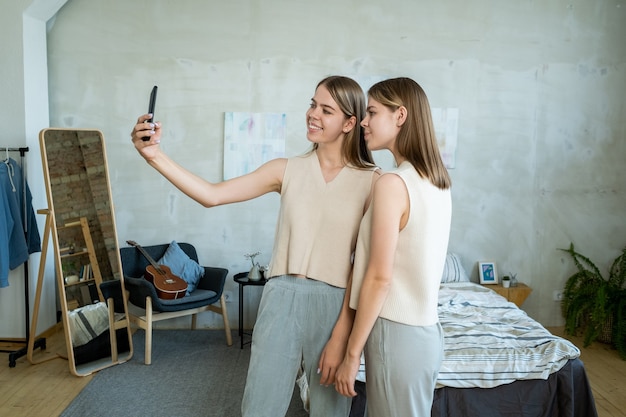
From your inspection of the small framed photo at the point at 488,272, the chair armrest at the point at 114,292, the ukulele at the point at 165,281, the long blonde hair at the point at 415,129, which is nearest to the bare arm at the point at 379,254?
the long blonde hair at the point at 415,129

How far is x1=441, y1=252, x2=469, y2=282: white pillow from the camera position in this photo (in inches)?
183

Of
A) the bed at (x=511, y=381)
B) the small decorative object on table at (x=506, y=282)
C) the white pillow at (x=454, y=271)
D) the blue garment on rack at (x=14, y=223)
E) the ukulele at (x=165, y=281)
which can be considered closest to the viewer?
the bed at (x=511, y=381)

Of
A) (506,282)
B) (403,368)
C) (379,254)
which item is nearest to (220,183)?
(379,254)

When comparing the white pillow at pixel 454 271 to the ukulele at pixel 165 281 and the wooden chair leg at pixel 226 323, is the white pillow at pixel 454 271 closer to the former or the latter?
the wooden chair leg at pixel 226 323

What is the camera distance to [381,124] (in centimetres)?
149

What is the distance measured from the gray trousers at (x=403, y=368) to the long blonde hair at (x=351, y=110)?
47 cm

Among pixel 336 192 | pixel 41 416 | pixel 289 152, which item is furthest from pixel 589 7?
pixel 41 416

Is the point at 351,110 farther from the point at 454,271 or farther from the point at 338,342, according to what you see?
the point at 454,271

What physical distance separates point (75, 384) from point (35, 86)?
89.7 inches

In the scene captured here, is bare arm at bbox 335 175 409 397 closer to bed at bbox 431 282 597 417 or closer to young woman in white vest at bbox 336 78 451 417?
young woman in white vest at bbox 336 78 451 417

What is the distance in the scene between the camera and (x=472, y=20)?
15.8 ft

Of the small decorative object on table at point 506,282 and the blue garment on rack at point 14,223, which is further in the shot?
the small decorative object on table at point 506,282

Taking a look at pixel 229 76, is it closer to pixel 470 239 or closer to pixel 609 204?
pixel 470 239

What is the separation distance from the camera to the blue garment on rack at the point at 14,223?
3.90 metres
